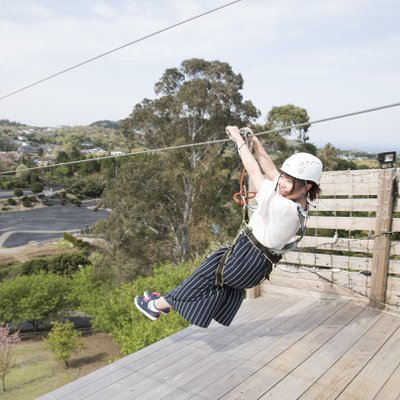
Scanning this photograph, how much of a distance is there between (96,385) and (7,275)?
24931mm

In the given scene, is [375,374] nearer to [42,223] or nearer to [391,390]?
[391,390]

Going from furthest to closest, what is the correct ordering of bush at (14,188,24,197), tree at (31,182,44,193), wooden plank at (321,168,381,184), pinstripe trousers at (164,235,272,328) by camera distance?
tree at (31,182,44,193) → bush at (14,188,24,197) → wooden plank at (321,168,381,184) → pinstripe trousers at (164,235,272,328)

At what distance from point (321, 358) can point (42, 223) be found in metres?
45.2

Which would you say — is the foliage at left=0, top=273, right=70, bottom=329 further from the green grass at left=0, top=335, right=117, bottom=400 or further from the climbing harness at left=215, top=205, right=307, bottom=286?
the climbing harness at left=215, top=205, right=307, bottom=286

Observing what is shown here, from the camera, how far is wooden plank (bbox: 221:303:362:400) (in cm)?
200

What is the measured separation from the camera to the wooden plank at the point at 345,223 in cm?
321

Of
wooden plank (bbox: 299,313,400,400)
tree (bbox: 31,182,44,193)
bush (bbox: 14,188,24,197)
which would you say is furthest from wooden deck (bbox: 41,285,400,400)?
tree (bbox: 31,182,44,193)

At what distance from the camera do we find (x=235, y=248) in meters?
1.96

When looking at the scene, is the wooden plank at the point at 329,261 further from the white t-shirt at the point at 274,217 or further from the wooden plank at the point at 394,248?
the white t-shirt at the point at 274,217

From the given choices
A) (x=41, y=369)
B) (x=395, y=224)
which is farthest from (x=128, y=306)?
(x=395, y=224)

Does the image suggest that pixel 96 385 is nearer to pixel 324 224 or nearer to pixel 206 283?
pixel 206 283

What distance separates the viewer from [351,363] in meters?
2.28

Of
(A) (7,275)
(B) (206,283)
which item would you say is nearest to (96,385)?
(B) (206,283)

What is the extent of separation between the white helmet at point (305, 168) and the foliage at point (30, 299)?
54.5ft
